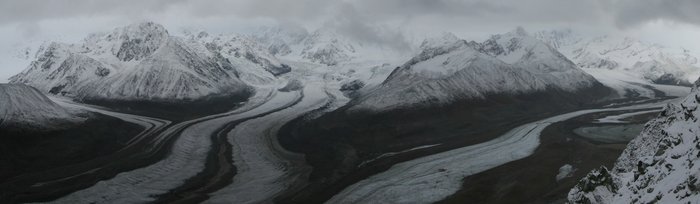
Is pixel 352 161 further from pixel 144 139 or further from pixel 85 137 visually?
pixel 85 137

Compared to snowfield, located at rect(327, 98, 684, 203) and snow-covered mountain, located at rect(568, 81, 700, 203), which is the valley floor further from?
snow-covered mountain, located at rect(568, 81, 700, 203)

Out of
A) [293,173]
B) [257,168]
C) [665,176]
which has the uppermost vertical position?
[257,168]

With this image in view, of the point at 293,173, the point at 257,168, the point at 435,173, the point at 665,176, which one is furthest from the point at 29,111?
the point at 665,176

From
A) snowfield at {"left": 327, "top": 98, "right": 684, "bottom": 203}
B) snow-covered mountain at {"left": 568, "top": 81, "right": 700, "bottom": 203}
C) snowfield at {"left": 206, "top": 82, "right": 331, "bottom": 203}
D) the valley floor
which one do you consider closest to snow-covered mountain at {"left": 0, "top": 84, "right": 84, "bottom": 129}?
the valley floor

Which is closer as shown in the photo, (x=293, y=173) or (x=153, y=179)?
(x=153, y=179)

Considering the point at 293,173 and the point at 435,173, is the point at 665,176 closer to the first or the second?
the point at 435,173
